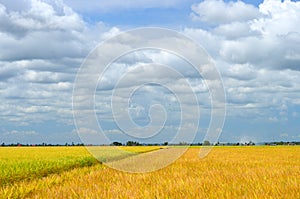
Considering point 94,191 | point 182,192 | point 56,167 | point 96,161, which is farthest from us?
point 96,161

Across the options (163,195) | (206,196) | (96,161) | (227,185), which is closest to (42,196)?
(163,195)

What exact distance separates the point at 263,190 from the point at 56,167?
8.90 metres

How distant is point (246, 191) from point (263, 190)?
1.02ft

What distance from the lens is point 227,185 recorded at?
8.34 m

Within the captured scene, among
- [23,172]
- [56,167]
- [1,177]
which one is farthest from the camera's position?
[56,167]

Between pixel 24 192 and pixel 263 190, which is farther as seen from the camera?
pixel 24 192

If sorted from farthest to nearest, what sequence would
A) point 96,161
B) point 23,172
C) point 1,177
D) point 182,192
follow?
point 96,161
point 23,172
point 1,177
point 182,192

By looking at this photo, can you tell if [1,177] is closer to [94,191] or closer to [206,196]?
[94,191]

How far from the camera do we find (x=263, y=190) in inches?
297

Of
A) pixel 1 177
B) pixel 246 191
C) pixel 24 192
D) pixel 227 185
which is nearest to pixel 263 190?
pixel 246 191

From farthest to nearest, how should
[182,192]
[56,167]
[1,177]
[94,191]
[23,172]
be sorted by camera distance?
1. [56,167]
2. [23,172]
3. [1,177]
4. [94,191]
5. [182,192]

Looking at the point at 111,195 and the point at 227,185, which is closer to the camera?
the point at 111,195

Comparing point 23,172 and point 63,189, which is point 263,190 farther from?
point 23,172

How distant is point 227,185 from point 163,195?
177 cm
